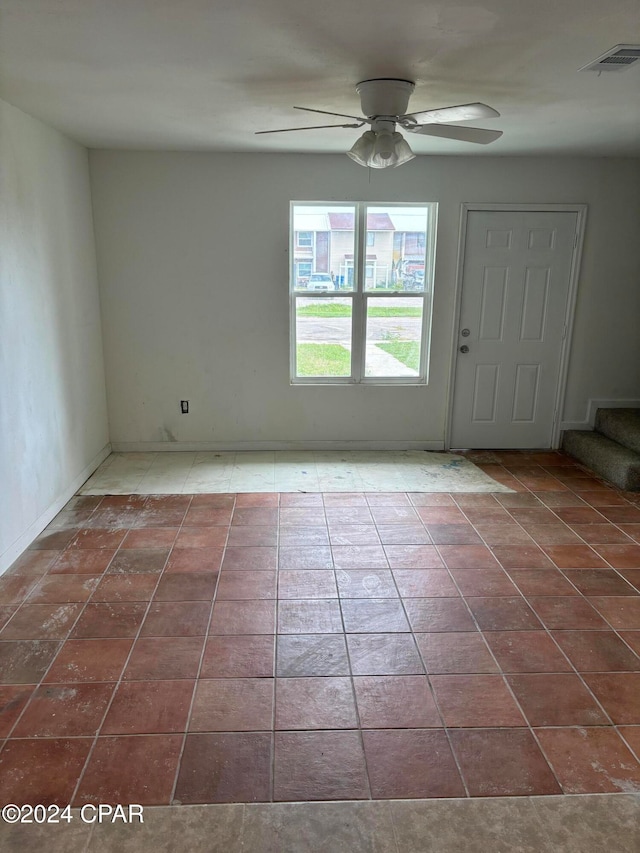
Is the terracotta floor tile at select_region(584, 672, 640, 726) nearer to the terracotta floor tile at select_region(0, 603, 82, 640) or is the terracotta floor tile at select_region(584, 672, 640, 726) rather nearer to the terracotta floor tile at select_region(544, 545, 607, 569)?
the terracotta floor tile at select_region(544, 545, 607, 569)

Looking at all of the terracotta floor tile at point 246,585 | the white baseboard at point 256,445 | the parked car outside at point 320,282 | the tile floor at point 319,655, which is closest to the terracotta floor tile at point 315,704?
the tile floor at point 319,655

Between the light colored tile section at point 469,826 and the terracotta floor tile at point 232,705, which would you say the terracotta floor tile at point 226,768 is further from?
the light colored tile section at point 469,826

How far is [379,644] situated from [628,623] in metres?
1.18

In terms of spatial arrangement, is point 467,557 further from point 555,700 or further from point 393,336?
point 393,336

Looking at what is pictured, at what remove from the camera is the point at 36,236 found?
3.48 m

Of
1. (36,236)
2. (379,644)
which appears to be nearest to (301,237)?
(36,236)

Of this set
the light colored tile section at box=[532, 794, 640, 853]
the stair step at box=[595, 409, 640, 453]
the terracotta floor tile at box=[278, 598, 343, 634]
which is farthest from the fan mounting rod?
the stair step at box=[595, 409, 640, 453]

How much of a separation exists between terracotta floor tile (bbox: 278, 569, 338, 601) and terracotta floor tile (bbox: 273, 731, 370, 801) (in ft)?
2.87

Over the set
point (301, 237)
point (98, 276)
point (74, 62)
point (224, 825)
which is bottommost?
point (224, 825)

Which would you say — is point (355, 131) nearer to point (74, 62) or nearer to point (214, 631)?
point (74, 62)

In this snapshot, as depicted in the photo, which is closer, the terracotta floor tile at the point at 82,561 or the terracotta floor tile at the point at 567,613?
the terracotta floor tile at the point at 567,613

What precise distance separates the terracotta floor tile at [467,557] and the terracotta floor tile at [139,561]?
5.15 ft

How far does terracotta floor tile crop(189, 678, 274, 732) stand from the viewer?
2.04m

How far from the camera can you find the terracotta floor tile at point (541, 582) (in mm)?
2902
